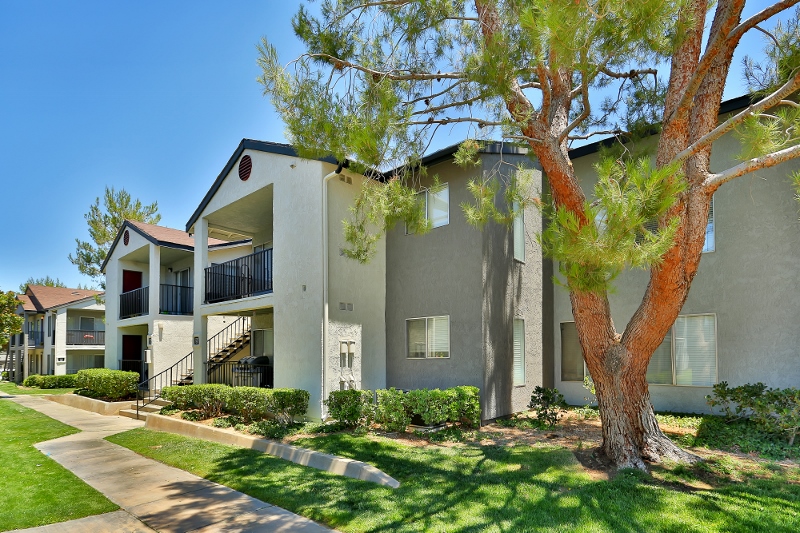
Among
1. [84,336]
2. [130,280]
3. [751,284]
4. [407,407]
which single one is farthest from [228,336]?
[84,336]

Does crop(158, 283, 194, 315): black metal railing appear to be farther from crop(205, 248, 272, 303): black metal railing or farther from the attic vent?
the attic vent

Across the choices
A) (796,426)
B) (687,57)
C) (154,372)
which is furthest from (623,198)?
(154,372)

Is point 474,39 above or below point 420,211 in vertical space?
above

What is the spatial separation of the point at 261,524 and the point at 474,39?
736 centimetres

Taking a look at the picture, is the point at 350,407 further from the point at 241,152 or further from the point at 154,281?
the point at 154,281

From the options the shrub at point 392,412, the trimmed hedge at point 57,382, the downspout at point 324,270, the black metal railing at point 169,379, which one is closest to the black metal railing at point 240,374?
the black metal railing at point 169,379

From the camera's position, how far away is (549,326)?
1343 cm

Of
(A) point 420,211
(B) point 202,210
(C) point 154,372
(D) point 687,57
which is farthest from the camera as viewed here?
(C) point 154,372

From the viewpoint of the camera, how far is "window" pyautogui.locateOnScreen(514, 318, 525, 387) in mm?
11695

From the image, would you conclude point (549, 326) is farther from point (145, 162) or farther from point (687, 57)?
point (145, 162)

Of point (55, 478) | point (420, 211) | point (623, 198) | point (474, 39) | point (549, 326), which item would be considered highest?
point (474, 39)

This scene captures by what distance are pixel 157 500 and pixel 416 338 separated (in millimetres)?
6421

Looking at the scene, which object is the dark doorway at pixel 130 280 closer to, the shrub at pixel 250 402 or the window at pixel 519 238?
the shrub at pixel 250 402

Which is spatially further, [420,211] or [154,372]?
[154,372]
